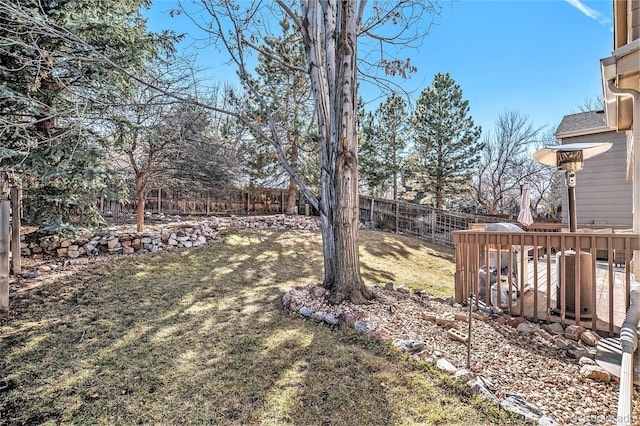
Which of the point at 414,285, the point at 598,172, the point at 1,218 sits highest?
the point at 598,172

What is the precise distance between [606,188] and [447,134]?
28.1 ft

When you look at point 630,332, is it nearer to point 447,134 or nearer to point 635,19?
point 635,19

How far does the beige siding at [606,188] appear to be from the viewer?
28.1ft

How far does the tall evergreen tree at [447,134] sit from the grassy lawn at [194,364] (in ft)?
46.6

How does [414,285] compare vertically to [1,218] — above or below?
below

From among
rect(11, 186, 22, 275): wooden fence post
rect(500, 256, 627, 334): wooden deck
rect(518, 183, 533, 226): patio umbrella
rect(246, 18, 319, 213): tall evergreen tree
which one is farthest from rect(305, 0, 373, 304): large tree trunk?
rect(246, 18, 319, 213): tall evergreen tree

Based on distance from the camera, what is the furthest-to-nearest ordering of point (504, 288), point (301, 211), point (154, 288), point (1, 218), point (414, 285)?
point (301, 211), point (414, 285), point (154, 288), point (504, 288), point (1, 218)

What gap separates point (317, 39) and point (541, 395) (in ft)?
15.7

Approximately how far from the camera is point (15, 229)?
4719 millimetres

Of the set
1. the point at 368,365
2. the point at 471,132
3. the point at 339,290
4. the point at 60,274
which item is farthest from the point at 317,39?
the point at 471,132

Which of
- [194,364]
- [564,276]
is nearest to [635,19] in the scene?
[564,276]

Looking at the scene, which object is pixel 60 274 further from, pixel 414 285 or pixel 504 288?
pixel 504 288

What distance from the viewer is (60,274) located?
4.94m

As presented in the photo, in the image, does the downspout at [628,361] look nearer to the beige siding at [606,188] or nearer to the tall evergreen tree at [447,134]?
the beige siding at [606,188]
